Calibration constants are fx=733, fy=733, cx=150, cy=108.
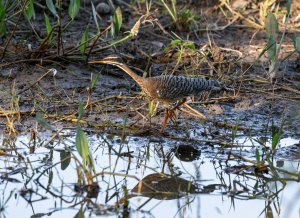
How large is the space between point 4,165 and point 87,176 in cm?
88

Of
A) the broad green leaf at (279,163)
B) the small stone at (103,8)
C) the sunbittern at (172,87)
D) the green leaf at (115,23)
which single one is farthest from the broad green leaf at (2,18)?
the broad green leaf at (279,163)

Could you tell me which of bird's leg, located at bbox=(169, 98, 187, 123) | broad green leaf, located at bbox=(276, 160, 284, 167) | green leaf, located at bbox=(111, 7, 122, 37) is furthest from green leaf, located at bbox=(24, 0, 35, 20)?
broad green leaf, located at bbox=(276, 160, 284, 167)

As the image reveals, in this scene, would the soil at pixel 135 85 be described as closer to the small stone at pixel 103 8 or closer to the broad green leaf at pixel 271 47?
the small stone at pixel 103 8

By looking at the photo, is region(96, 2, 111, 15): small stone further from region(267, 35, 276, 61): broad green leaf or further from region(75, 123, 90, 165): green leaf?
region(75, 123, 90, 165): green leaf

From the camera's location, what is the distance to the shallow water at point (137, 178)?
16.9ft

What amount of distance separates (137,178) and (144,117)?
1639 millimetres

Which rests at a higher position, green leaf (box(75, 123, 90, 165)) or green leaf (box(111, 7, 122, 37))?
green leaf (box(111, 7, 122, 37))

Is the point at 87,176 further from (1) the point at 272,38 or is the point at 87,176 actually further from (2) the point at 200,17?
(2) the point at 200,17

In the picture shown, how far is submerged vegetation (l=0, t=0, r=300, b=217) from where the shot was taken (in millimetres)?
5414

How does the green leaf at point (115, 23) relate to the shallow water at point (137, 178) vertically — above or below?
above

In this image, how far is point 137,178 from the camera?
5.33 m

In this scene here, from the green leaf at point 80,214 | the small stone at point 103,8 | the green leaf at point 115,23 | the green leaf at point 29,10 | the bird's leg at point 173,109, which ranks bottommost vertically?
the green leaf at point 80,214

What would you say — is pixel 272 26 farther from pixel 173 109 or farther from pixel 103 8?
pixel 103 8

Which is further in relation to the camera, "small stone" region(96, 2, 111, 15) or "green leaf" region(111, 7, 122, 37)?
"small stone" region(96, 2, 111, 15)
